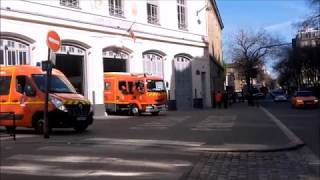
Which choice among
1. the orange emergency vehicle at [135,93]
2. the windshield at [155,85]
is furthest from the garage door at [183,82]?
the orange emergency vehicle at [135,93]

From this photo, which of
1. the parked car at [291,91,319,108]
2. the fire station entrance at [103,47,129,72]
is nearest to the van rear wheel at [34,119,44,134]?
the fire station entrance at [103,47,129,72]

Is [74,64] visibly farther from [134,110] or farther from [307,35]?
[307,35]

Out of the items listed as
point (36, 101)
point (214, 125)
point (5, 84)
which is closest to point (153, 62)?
point (214, 125)

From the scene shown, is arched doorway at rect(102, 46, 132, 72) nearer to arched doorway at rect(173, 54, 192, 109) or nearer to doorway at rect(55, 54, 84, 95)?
doorway at rect(55, 54, 84, 95)

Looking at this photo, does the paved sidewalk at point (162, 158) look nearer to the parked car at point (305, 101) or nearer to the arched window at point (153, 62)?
the arched window at point (153, 62)

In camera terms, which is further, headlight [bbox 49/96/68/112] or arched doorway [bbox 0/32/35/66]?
arched doorway [bbox 0/32/35/66]

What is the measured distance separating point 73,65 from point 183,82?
14022mm

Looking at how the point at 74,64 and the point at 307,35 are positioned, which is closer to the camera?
the point at 74,64

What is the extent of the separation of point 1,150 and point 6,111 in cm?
623

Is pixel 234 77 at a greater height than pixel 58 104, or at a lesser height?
greater

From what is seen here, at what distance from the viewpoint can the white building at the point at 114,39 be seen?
29812 millimetres

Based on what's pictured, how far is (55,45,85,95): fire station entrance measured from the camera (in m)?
33.8

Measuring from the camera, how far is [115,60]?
39.0 meters

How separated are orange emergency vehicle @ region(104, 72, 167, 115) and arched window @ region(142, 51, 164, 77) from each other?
20.0 feet
